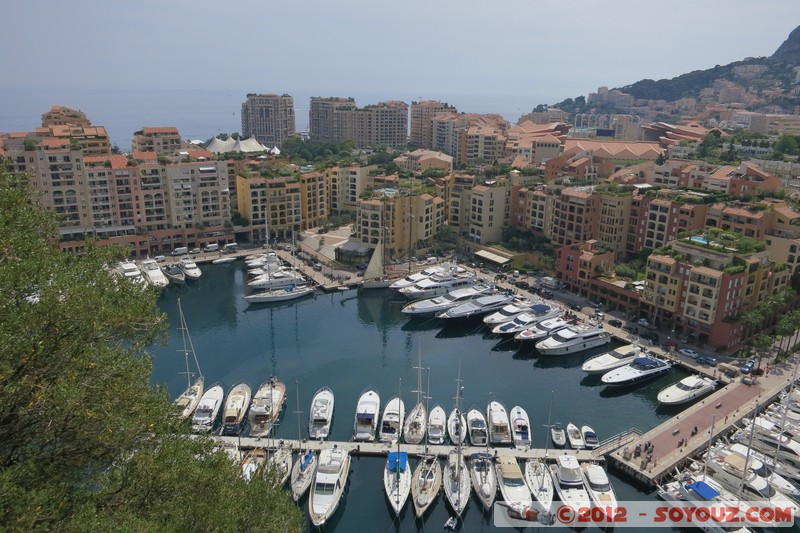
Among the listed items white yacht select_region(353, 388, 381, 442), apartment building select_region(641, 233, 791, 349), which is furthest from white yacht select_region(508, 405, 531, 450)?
apartment building select_region(641, 233, 791, 349)

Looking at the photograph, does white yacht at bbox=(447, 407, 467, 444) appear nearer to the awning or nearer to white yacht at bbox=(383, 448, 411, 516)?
white yacht at bbox=(383, 448, 411, 516)

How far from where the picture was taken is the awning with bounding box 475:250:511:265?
177 ft

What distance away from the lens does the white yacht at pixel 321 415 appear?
94.9ft

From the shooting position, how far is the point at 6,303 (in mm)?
9891

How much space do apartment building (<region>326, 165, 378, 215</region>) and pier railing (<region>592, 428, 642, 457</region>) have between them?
44841 millimetres

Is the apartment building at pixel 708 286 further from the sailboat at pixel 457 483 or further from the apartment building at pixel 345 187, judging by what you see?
the apartment building at pixel 345 187

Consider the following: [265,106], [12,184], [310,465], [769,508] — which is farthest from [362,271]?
[265,106]

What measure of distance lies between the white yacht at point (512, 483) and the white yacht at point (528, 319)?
50.8 feet

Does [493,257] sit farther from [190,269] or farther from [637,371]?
[190,269]

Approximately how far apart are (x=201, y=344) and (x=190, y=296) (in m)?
10.5

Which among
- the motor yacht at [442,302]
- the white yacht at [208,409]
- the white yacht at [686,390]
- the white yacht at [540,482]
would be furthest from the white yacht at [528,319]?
the white yacht at [208,409]

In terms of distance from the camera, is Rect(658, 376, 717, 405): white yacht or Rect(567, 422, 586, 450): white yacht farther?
Rect(658, 376, 717, 405): white yacht

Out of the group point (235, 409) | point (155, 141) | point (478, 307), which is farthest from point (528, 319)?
point (155, 141)

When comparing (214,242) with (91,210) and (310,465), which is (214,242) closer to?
(91,210)
